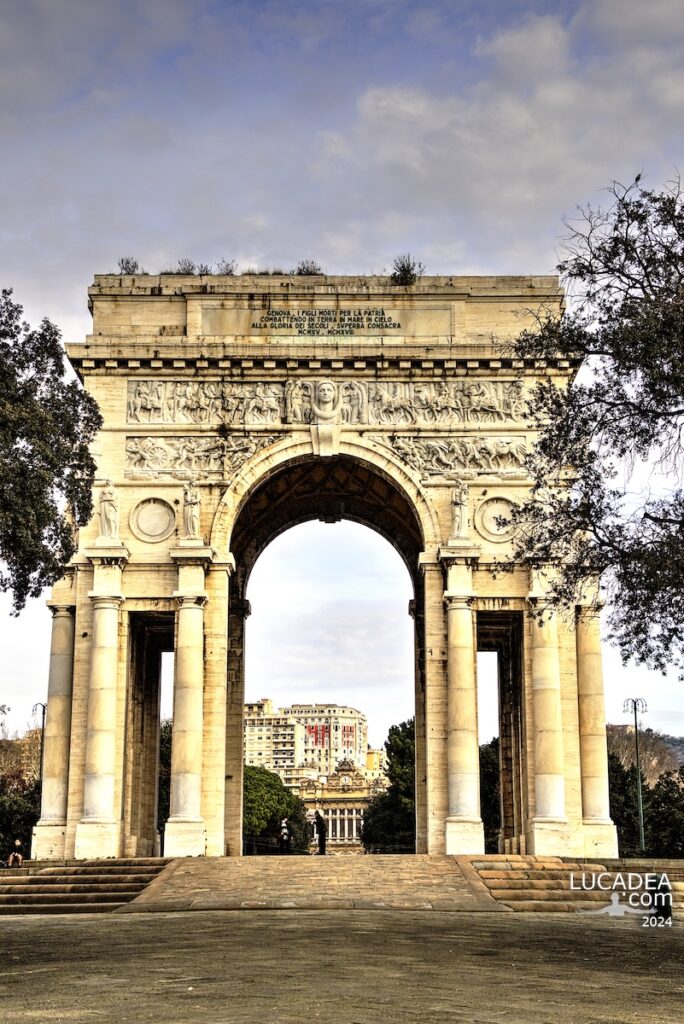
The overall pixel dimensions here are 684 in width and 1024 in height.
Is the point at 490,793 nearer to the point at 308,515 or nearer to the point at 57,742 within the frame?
the point at 308,515

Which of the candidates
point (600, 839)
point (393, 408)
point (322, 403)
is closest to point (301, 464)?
point (322, 403)

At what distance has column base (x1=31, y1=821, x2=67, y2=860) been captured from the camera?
34.5m

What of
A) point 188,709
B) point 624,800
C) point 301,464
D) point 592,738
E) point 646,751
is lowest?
point 624,800

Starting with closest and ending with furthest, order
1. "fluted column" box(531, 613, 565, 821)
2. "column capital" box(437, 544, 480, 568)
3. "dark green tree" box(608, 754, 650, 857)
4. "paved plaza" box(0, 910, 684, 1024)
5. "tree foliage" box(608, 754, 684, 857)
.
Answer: "paved plaza" box(0, 910, 684, 1024) → "fluted column" box(531, 613, 565, 821) → "column capital" box(437, 544, 480, 568) → "tree foliage" box(608, 754, 684, 857) → "dark green tree" box(608, 754, 650, 857)

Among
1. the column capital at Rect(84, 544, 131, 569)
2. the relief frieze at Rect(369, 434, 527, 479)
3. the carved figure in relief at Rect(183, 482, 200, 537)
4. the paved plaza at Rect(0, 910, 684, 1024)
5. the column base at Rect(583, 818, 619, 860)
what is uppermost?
the relief frieze at Rect(369, 434, 527, 479)

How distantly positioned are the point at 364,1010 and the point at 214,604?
2460cm

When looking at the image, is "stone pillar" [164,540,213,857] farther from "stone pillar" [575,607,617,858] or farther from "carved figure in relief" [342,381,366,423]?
"stone pillar" [575,607,617,858]

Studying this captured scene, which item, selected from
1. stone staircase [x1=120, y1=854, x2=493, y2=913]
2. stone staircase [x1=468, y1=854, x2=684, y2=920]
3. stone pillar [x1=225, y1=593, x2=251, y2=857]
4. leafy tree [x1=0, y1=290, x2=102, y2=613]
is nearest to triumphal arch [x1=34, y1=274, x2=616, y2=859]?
stone pillar [x1=225, y1=593, x2=251, y2=857]

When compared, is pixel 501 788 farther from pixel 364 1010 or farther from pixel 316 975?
pixel 364 1010

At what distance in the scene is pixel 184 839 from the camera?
33.6m

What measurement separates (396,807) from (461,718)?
137ft

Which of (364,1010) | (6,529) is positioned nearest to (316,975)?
(364,1010)

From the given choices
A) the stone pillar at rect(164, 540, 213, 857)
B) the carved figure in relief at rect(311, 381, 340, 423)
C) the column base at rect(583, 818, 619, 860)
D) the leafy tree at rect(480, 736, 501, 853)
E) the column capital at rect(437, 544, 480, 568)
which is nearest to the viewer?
the stone pillar at rect(164, 540, 213, 857)

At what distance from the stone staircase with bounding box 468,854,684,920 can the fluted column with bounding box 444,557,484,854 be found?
1.88 metres
